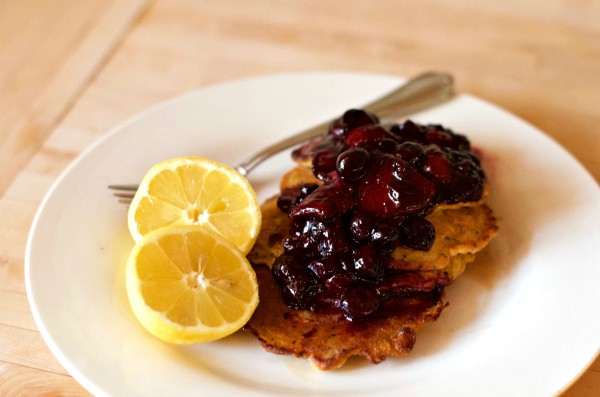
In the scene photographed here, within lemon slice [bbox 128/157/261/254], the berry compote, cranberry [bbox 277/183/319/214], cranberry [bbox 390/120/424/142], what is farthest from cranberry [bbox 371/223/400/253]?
cranberry [bbox 390/120/424/142]

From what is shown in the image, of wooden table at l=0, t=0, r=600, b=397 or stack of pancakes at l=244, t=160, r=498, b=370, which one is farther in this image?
wooden table at l=0, t=0, r=600, b=397

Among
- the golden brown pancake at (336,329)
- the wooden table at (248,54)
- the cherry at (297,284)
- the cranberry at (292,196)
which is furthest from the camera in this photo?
the wooden table at (248,54)

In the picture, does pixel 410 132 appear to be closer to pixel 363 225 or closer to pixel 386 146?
pixel 386 146

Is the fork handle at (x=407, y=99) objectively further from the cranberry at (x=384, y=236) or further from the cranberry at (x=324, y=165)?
the cranberry at (x=384, y=236)

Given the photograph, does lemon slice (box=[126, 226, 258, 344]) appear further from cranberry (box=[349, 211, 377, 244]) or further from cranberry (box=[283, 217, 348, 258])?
cranberry (box=[349, 211, 377, 244])

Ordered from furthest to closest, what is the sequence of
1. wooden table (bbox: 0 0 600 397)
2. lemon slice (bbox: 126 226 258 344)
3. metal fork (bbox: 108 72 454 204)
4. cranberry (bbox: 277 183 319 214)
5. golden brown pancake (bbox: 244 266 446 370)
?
wooden table (bbox: 0 0 600 397) < metal fork (bbox: 108 72 454 204) < cranberry (bbox: 277 183 319 214) < golden brown pancake (bbox: 244 266 446 370) < lemon slice (bbox: 126 226 258 344)

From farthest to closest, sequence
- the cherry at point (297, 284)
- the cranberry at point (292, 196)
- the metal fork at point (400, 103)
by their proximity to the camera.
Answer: the metal fork at point (400, 103), the cranberry at point (292, 196), the cherry at point (297, 284)

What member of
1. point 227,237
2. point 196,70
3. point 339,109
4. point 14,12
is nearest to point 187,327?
point 227,237

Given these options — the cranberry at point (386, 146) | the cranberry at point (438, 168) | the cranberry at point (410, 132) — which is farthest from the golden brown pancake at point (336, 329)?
the cranberry at point (410, 132)

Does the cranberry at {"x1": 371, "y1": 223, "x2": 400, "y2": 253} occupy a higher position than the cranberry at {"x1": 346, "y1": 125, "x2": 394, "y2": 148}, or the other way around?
the cranberry at {"x1": 346, "y1": 125, "x2": 394, "y2": 148}
